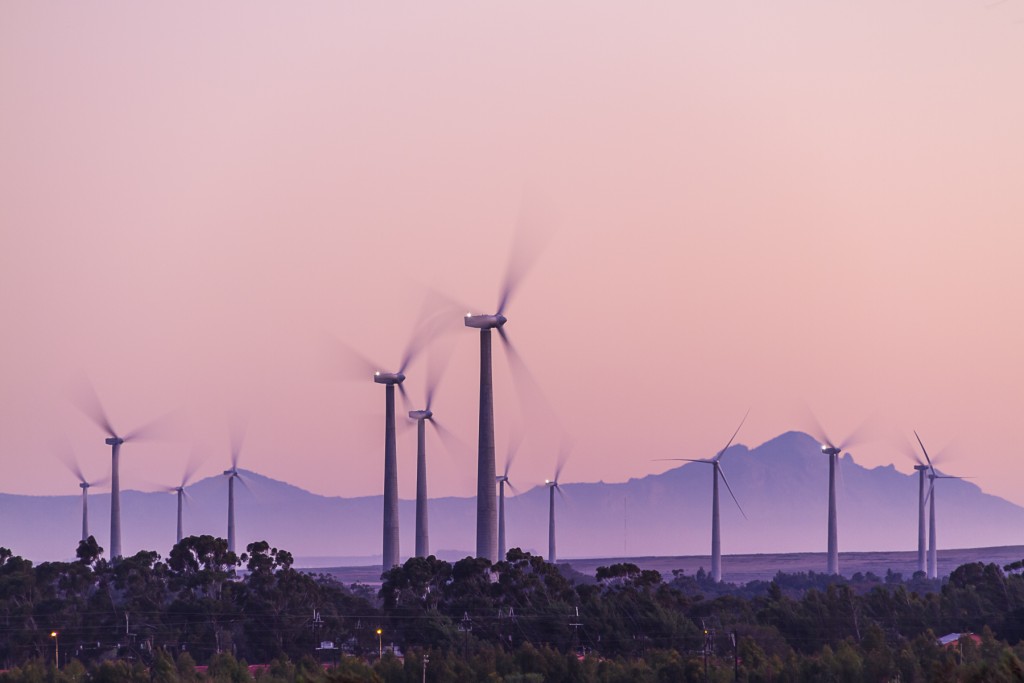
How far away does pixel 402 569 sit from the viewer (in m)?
191

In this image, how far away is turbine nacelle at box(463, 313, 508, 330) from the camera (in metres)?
175

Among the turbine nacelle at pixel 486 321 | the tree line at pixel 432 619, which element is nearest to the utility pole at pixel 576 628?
the tree line at pixel 432 619

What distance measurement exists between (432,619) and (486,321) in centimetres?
3067

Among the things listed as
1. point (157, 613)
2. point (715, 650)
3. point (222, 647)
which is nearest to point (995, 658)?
point (715, 650)

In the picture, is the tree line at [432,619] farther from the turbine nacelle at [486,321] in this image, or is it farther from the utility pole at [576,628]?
the turbine nacelle at [486,321]

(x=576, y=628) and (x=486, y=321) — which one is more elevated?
(x=486, y=321)

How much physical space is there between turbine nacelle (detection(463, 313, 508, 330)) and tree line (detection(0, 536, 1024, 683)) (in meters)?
28.1

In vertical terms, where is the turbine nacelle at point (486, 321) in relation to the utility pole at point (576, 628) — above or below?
above

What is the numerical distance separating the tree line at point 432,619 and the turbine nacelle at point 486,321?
28053mm

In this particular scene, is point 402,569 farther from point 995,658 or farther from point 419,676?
point 995,658

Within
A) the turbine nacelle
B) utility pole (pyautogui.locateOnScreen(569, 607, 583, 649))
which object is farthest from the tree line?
the turbine nacelle

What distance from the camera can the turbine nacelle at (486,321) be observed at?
175 m

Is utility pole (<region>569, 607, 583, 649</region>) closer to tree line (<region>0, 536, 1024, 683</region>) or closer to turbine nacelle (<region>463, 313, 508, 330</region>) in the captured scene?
tree line (<region>0, 536, 1024, 683</region>)

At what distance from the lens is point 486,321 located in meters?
175
